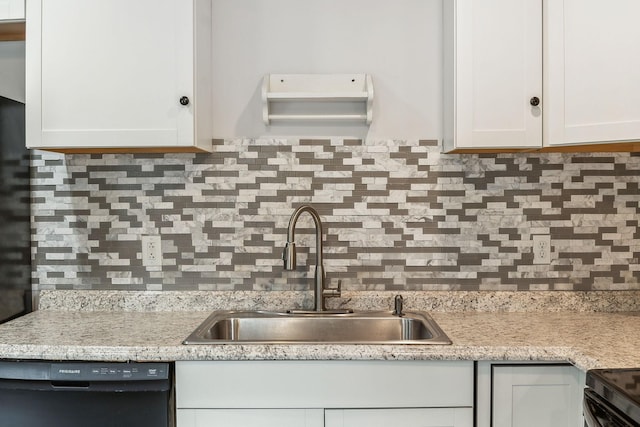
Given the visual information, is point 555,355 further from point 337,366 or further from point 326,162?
point 326,162

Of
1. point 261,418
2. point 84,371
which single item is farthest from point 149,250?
point 261,418

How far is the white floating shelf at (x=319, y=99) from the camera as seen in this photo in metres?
2.04

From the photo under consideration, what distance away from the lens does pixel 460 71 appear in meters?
1.86

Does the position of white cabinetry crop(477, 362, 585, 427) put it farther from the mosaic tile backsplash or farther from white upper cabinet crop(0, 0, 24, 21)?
white upper cabinet crop(0, 0, 24, 21)

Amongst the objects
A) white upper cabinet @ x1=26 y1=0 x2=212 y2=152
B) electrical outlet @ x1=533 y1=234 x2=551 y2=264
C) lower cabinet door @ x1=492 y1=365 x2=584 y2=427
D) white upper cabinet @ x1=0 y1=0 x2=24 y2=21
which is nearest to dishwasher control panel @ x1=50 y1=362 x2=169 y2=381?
white upper cabinet @ x1=26 y1=0 x2=212 y2=152

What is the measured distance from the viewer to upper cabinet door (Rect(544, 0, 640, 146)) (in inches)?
64.9

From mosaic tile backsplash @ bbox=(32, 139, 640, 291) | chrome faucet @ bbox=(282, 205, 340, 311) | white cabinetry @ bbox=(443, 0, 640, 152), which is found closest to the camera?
white cabinetry @ bbox=(443, 0, 640, 152)

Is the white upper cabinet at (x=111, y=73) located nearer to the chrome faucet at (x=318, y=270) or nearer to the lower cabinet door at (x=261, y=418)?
the chrome faucet at (x=318, y=270)

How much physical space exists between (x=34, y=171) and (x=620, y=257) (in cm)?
233

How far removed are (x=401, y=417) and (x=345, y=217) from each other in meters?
0.81

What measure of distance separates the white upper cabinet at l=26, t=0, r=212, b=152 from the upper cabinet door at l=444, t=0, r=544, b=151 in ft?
3.06

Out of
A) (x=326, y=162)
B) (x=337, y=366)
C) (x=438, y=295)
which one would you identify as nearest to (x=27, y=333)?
(x=337, y=366)

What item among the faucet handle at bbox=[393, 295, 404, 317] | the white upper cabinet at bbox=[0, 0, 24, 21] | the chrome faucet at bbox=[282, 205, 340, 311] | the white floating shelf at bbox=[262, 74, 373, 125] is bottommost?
the faucet handle at bbox=[393, 295, 404, 317]

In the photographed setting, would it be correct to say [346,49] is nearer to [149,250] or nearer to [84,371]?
[149,250]
